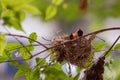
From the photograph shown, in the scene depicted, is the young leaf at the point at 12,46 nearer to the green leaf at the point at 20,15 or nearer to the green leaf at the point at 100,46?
the green leaf at the point at 100,46

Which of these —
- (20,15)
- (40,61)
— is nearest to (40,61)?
(40,61)

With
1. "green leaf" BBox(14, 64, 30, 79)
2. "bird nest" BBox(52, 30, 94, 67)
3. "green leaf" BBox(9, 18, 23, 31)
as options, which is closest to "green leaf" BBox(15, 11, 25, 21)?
"green leaf" BBox(9, 18, 23, 31)

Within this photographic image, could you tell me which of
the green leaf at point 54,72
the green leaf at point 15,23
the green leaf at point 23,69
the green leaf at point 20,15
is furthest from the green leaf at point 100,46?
the green leaf at point 20,15

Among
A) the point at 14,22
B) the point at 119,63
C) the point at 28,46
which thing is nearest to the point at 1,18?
the point at 14,22

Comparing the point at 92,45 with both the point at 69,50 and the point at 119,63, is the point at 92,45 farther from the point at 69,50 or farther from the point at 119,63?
the point at 119,63

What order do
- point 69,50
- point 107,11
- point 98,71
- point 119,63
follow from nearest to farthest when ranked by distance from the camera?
point 98,71, point 69,50, point 119,63, point 107,11

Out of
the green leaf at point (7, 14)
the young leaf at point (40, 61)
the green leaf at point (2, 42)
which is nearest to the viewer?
the green leaf at point (2, 42)

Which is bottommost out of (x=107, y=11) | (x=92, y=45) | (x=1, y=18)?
(x=107, y=11)

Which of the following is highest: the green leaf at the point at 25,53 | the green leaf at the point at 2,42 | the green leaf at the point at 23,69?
the green leaf at the point at 2,42
